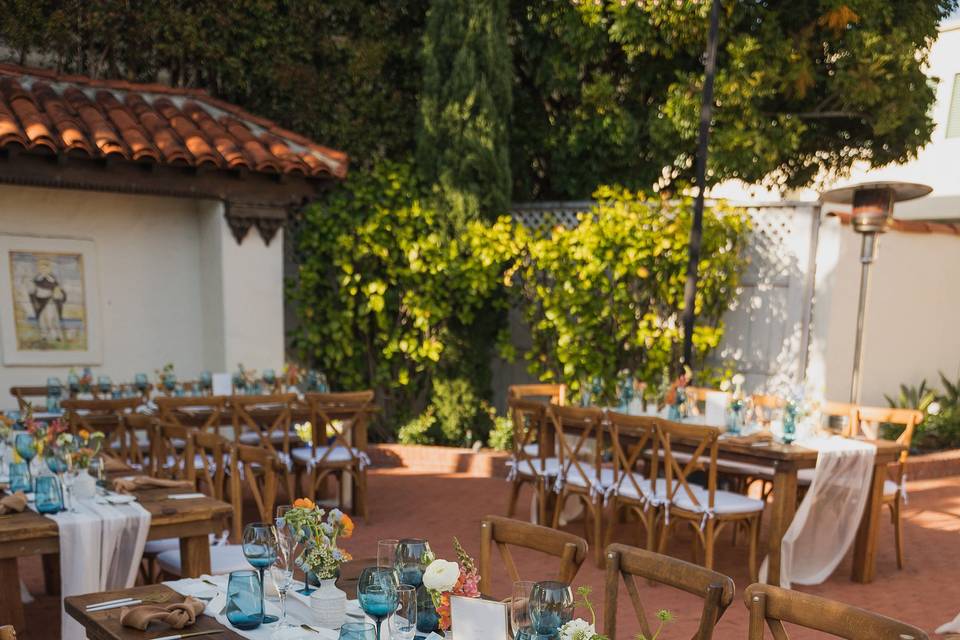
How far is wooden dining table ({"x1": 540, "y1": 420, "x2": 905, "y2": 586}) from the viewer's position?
201 inches

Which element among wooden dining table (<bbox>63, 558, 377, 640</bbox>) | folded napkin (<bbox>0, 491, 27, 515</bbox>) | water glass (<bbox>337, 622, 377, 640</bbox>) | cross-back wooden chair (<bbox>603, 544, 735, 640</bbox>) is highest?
water glass (<bbox>337, 622, 377, 640</bbox>)

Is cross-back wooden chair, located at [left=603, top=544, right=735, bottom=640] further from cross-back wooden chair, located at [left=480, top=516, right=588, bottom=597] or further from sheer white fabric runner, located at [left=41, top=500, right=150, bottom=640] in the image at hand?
sheer white fabric runner, located at [left=41, top=500, right=150, bottom=640]

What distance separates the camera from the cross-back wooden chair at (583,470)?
5.82 meters

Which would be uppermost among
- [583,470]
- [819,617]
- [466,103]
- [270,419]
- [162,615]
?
[466,103]

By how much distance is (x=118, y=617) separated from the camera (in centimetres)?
251

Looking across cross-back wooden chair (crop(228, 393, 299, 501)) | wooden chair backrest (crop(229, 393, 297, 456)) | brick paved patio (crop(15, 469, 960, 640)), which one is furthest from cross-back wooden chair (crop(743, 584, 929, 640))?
wooden chair backrest (crop(229, 393, 297, 456))

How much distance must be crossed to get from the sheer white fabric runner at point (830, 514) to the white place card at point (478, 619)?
3613mm

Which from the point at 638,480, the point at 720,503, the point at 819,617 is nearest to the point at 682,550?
the point at 638,480

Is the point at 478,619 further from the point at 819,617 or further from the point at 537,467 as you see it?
the point at 537,467

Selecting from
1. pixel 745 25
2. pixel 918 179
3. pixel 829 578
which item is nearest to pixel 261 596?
pixel 829 578

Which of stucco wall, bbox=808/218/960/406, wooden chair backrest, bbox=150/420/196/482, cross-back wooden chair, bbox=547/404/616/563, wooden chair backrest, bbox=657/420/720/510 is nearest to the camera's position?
wooden chair backrest, bbox=150/420/196/482

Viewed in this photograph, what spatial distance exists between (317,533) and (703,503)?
332 centimetres

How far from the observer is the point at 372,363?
9516mm

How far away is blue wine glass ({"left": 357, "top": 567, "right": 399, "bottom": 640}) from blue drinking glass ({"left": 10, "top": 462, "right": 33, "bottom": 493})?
2.64 metres
